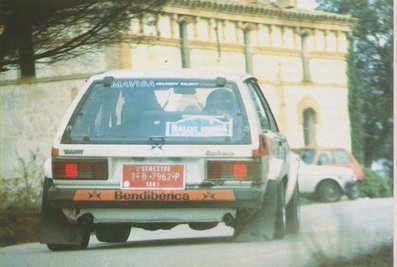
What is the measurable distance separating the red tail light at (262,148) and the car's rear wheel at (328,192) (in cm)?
42

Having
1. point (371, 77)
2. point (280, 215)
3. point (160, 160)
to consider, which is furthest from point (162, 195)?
point (371, 77)

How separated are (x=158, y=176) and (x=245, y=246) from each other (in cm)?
60

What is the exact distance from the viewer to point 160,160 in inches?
99.3

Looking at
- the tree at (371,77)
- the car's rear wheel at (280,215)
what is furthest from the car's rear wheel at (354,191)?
the car's rear wheel at (280,215)

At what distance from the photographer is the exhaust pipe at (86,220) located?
2.61 m

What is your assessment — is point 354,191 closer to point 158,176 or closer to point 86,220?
point 158,176

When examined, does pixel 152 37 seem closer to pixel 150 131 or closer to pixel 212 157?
pixel 150 131

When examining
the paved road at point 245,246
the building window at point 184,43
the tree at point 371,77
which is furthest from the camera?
the tree at point 371,77

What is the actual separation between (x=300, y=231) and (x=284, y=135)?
56 centimetres

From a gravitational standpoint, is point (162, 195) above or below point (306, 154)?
below

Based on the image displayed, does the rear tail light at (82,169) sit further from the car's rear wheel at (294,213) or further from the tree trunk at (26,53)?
the car's rear wheel at (294,213)

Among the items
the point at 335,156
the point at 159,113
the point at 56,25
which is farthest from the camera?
the point at 56,25

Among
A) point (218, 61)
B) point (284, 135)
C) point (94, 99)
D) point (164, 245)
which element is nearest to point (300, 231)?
point (284, 135)

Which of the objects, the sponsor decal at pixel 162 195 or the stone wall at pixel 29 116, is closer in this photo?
the sponsor decal at pixel 162 195
